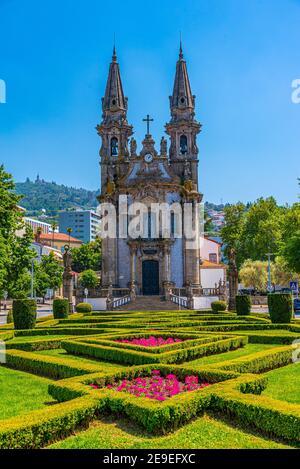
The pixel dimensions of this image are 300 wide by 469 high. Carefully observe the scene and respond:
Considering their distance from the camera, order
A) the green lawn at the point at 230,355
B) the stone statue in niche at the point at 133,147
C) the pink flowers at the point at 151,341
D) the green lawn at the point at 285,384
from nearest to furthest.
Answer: the green lawn at the point at 285,384, the green lawn at the point at 230,355, the pink flowers at the point at 151,341, the stone statue in niche at the point at 133,147

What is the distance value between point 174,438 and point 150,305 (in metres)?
36.5

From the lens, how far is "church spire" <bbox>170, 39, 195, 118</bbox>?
5281cm

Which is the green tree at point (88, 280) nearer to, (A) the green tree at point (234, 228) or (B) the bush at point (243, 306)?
(A) the green tree at point (234, 228)

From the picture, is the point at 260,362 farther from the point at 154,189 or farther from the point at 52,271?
the point at 52,271

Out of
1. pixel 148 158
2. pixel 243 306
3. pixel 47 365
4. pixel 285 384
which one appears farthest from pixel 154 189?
pixel 285 384

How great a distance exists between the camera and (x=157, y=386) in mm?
11273

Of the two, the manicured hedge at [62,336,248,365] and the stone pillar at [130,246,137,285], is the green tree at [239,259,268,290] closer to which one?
the stone pillar at [130,246,137,285]

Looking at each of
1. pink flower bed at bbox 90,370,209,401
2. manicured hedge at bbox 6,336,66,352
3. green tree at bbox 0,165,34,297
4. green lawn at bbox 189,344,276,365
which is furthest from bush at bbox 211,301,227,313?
pink flower bed at bbox 90,370,209,401

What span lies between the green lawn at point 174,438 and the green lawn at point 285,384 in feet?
8.50

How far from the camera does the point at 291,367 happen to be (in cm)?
1488

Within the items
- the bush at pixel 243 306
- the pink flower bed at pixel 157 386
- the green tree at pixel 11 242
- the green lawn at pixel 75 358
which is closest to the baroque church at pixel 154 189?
the bush at pixel 243 306

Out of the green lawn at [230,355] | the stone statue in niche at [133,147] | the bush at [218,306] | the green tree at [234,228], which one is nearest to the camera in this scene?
the green lawn at [230,355]

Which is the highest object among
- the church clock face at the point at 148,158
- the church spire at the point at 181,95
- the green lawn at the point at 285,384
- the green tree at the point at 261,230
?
the church spire at the point at 181,95

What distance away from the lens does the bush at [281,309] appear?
2611 centimetres
